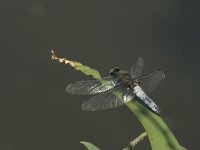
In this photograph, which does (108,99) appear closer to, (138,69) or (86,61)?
(138,69)

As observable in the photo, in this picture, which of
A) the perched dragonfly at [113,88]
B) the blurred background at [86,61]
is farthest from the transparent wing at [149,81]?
the blurred background at [86,61]

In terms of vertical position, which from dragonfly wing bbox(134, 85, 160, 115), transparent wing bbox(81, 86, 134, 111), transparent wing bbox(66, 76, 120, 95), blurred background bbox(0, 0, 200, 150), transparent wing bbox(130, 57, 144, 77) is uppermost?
blurred background bbox(0, 0, 200, 150)

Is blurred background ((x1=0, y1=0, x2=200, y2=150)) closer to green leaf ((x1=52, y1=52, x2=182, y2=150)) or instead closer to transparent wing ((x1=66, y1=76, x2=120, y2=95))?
transparent wing ((x1=66, y1=76, x2=120, y2=95))

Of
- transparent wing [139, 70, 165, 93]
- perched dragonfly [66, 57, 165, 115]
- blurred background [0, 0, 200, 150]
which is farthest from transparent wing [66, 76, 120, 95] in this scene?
blurred background [0, 0, 200, 150]

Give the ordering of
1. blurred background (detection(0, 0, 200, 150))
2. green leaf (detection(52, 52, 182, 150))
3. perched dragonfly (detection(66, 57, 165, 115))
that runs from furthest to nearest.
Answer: blurred background (detection(0, 0, 200, 150)), perched dragonfly (detection(66, 57, 165, 115)), green leaf (detection(52, 52, 182, 150))

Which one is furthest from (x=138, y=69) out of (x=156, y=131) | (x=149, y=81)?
(x=156, y=131)

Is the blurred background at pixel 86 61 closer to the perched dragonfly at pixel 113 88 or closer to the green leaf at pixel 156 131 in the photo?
the perched dragonfly at pixel 113 88
